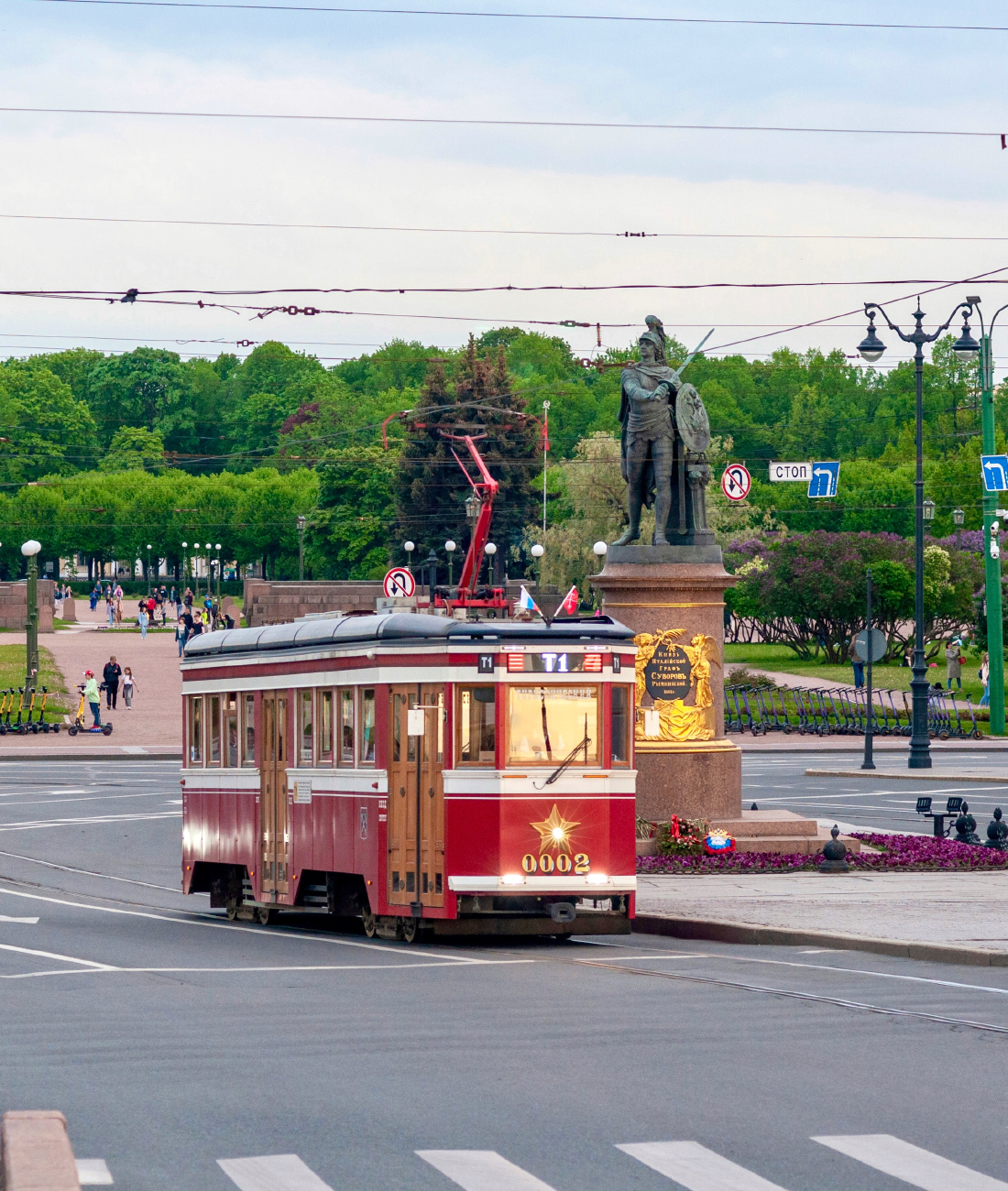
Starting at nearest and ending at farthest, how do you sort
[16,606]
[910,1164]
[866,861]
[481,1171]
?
[481,1171]
[910,1164]
[866,861]
[16,606]

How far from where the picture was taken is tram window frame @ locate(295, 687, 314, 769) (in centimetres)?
1856

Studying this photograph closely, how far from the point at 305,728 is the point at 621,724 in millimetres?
3117

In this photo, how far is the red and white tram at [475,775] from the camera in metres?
16.8

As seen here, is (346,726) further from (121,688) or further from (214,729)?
(121,688)

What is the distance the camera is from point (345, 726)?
58.8 ft

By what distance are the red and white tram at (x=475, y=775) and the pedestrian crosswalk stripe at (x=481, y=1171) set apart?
8.22m

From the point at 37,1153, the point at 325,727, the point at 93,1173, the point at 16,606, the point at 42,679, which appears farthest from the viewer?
the point at 16,606

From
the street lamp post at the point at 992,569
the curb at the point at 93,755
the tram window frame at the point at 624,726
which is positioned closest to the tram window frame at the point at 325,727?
the tram window frame at the point at 624,726

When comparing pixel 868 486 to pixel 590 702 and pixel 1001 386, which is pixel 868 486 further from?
pixel 590 702

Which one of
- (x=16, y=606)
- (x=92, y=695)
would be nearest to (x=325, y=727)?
(x=92, y=695)

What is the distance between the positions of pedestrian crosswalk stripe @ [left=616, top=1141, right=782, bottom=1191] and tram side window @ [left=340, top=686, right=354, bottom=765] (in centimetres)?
938

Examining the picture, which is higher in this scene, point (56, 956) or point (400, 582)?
point (400, 582)

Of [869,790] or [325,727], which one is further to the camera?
[869,790]

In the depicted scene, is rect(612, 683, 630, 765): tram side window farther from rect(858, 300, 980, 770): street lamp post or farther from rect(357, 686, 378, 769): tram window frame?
rect(858, 300, 980, 770): street lamp post
